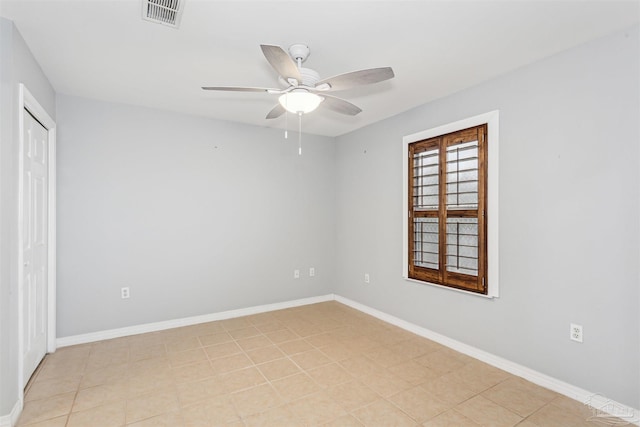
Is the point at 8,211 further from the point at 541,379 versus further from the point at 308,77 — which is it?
the point at 541,379

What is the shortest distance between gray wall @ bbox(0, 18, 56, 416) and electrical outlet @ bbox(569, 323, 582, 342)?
12.4 feet

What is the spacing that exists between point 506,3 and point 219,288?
3915 mm

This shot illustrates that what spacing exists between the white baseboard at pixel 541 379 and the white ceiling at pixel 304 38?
248 centimetres

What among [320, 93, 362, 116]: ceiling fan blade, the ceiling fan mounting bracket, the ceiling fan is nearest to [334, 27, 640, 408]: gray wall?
[320, 93, 362, 116]: ceiling fan blade

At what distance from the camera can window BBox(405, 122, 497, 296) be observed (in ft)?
9.74

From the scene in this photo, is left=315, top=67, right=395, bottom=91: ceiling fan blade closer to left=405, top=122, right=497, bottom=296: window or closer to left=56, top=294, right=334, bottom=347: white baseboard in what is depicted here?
left=405, top=122, right=497, bottom=296: window

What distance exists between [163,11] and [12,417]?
8.82 feet

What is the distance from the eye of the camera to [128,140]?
11.9 ft

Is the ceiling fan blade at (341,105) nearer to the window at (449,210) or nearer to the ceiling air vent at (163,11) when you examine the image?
the ceiling air vent at (163,11)

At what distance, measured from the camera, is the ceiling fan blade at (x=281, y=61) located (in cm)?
169

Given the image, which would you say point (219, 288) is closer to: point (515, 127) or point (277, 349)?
Result: point (277, 349)

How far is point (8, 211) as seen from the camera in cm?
205

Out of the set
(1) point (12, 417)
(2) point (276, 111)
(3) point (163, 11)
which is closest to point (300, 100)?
(2) point (276, 111)

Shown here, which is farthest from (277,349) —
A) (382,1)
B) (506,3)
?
(506,3)
